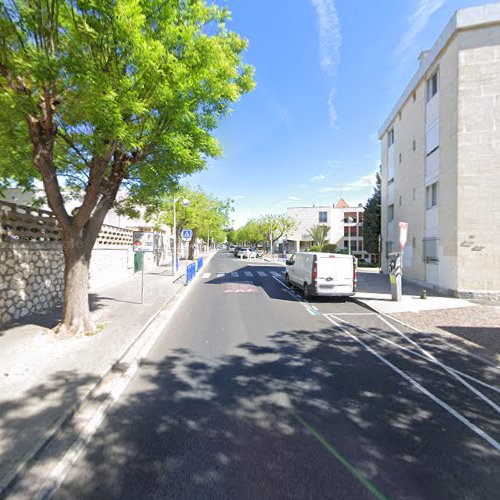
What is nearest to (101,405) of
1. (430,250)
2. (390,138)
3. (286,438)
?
(286,438)

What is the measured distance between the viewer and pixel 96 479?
8.80 ft

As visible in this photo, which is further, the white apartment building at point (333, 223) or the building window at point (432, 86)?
the white apartment building at point (333, 223)

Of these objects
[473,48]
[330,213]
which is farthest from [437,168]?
[330,213]

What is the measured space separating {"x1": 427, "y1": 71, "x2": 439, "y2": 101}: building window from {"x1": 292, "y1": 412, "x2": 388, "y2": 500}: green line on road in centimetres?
1709

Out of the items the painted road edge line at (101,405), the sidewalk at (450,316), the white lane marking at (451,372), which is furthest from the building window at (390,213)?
the painted road edge line at (101,405)

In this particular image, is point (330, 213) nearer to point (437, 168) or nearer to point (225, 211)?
point (225, 211)

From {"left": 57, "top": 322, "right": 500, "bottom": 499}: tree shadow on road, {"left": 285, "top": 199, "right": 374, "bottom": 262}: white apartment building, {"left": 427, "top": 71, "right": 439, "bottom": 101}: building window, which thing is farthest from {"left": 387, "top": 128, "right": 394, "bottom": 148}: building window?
{"left": 285, "top": 199, "right": 374, "bottom": 262}: white apartment building

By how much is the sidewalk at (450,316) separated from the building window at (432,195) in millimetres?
4536

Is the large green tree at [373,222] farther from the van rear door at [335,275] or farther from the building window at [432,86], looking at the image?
the van rear door at [335,275]

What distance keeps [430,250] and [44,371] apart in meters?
16.0

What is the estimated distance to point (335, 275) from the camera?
1112cm

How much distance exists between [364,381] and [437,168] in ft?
43.0

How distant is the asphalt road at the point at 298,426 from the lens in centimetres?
263

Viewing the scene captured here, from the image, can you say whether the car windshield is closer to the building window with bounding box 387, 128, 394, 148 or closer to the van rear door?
the van rear door
